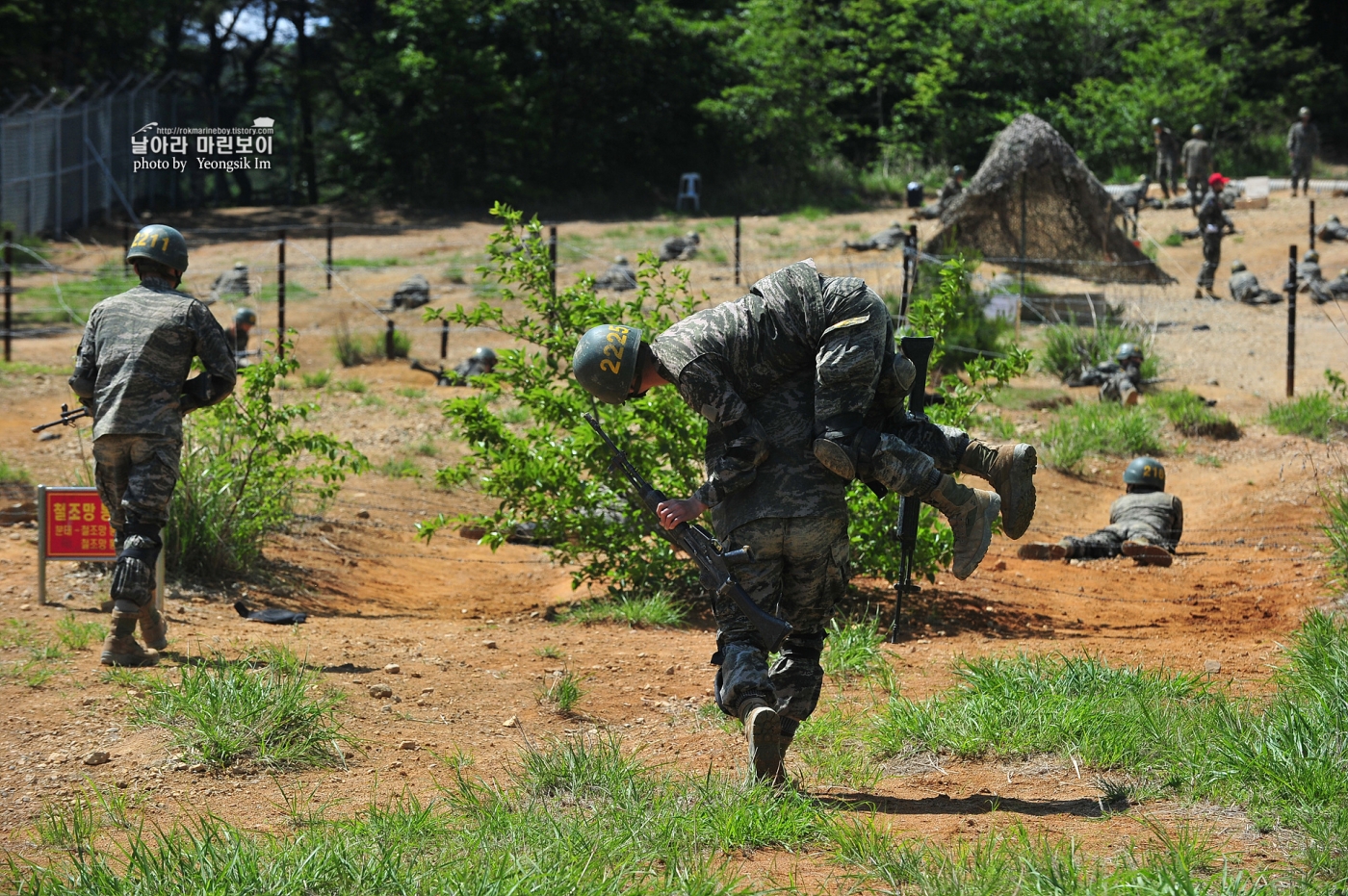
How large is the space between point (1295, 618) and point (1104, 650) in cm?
129

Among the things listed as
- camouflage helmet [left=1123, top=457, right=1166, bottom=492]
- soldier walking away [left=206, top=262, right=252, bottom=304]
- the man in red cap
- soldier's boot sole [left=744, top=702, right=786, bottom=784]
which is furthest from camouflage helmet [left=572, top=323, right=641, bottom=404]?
the man in red cap

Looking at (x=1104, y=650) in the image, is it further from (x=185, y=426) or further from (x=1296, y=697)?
(x=185, y=426)

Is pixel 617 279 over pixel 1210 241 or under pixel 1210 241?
under

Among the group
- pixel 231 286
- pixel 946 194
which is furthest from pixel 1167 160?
pixel 231 286

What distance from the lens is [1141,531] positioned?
859 cm

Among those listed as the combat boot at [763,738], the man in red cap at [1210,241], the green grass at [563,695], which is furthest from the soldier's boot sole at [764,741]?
the man in red cap at [1210,241]

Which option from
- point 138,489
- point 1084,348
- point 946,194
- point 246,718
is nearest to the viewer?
point 246,718

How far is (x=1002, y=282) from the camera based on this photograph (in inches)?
651

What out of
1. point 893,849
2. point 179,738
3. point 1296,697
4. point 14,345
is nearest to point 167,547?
point 179,738

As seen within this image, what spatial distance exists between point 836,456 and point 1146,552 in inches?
201

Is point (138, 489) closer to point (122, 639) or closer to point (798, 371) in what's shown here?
point (122, 639)

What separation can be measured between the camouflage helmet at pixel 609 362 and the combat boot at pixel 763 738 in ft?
3.45

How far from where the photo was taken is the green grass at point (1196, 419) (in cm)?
1165

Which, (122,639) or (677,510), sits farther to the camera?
(122,639)
